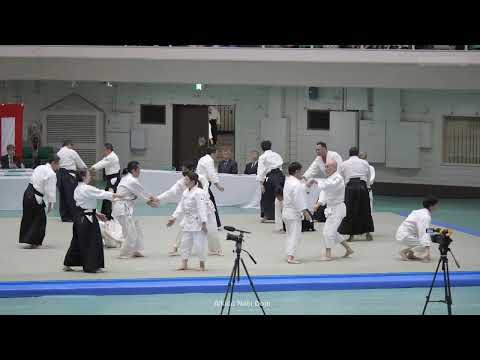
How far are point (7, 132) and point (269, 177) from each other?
7.34 metres

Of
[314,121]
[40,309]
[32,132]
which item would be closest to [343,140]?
[314,121]

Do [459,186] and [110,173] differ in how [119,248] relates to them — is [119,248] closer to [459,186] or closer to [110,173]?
[110,173]

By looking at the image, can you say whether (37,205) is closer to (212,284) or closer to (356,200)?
(212,284)

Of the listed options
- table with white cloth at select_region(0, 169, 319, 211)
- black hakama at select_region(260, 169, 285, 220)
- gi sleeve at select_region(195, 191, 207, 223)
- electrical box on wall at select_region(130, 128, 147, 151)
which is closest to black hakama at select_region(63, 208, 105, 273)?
gi sleeve at select_region(195, 191, 207, 223)

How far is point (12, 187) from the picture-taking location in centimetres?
2170

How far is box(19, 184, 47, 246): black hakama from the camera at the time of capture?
16.1 metres

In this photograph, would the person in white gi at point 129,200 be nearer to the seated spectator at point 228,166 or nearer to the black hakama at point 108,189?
the black hakama at point 108,189

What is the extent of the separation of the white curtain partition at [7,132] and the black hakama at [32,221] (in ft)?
24.1

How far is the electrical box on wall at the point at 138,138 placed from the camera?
27.7m

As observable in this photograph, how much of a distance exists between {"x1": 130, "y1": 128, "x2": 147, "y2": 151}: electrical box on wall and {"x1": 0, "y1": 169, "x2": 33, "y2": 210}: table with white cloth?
6.16m

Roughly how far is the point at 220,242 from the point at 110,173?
299 centimetres

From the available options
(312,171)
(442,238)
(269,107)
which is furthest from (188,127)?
(442,238)

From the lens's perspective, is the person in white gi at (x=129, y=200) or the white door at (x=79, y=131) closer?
the person in white gi at (x=129, y=200)

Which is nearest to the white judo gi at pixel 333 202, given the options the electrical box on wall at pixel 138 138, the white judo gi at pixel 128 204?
the white judo gi at pixel 128 204
